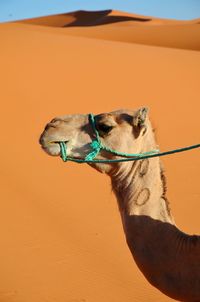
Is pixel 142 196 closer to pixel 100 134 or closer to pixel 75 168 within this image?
pixel 100 134

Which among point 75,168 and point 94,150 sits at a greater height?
point 94,150

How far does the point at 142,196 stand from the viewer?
3266 mm

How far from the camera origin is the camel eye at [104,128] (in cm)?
339

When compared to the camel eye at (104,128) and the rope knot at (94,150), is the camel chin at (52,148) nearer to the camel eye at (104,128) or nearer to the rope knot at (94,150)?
the rope knot at (94,150)

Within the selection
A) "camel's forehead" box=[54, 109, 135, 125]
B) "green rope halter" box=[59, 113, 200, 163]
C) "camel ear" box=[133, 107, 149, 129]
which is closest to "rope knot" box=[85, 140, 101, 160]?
"green rope halter" box=[59, 113, 200, 163]

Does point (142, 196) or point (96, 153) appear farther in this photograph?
point (96, 153)

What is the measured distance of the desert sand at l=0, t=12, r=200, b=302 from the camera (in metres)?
6.11

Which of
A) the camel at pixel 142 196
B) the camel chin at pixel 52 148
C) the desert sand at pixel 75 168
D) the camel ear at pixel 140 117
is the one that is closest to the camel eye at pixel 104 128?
the camel at pixel 142 196

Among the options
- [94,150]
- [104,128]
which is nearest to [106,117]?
[104,128]

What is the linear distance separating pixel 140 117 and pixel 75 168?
6688 mm

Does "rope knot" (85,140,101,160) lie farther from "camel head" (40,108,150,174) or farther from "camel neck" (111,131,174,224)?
"camel neck" (111,131,174,224)

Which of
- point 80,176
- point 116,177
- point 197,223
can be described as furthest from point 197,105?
point 116,177

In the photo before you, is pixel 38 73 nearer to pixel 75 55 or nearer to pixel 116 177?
pixel 75 55

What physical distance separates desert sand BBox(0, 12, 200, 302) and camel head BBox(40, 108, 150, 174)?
368 mm
